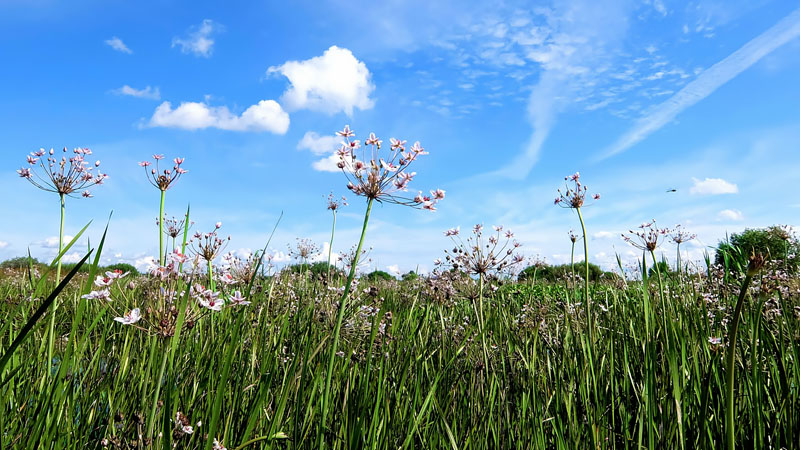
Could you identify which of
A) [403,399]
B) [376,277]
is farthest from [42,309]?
[376,277]

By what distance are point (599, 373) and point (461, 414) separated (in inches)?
37.7

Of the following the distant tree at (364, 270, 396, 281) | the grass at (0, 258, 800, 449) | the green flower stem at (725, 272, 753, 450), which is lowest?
the grass at (0, 258, 800, 449)

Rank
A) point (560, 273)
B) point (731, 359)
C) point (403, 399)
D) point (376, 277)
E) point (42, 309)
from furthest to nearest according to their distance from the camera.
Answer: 1. point (560, 273)
2. point (376, 277)
3. point (403, 399)
4. point (731, 359)
5. point (42, 309)

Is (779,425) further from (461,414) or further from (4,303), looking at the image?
(4,303)

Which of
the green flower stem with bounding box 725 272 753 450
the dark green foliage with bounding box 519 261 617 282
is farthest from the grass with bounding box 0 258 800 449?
the dark green foliage with bounding box 519 261 617 282

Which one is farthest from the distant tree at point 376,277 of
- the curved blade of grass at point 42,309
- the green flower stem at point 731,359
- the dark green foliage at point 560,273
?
the curved blade of grass at point 42,309

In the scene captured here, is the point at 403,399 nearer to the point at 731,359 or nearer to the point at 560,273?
the point at 731,359

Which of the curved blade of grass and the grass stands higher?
the curved blade of grass

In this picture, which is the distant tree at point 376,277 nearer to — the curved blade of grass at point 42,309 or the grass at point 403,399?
the grass at point 403,399

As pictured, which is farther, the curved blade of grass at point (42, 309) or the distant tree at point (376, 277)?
the distant tree at point (376, 277)

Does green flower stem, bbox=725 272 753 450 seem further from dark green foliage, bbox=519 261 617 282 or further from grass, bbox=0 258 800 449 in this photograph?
dark green foliage, bbox=519 261 617 282

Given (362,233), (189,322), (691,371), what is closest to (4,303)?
(189,322)

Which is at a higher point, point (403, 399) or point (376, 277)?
point (376, 277)

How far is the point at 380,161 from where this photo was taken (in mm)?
2709
